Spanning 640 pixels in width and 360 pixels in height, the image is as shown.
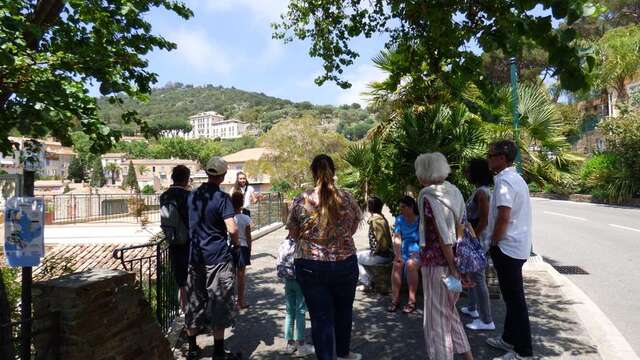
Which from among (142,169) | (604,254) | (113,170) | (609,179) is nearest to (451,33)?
(604,254)

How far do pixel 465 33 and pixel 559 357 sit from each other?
3.14 m

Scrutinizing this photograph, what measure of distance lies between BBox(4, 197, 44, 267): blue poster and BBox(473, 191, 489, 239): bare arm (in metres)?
3.62

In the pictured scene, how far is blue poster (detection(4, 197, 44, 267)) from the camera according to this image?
9.71 feet

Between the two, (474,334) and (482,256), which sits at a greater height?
(482,256)

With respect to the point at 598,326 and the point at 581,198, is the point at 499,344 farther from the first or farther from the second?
the point at 581,198

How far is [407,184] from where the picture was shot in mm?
6273

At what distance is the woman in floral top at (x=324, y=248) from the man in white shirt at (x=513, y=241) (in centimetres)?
128

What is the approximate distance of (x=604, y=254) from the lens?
9.19 m

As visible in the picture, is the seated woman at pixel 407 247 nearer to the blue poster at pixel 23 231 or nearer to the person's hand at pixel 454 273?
the person's hand at pixel 454 273

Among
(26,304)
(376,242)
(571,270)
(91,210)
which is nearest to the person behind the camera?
(26,304)

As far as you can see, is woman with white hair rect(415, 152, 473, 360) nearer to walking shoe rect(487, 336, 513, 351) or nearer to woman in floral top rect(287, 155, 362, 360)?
woman in floral top rect(287, 155, 362, 360)

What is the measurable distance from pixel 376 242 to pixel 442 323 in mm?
2442

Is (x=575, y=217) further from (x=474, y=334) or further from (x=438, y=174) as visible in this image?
(x=438, y=174)

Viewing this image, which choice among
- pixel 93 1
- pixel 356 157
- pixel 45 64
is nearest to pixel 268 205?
pixel 356 157
